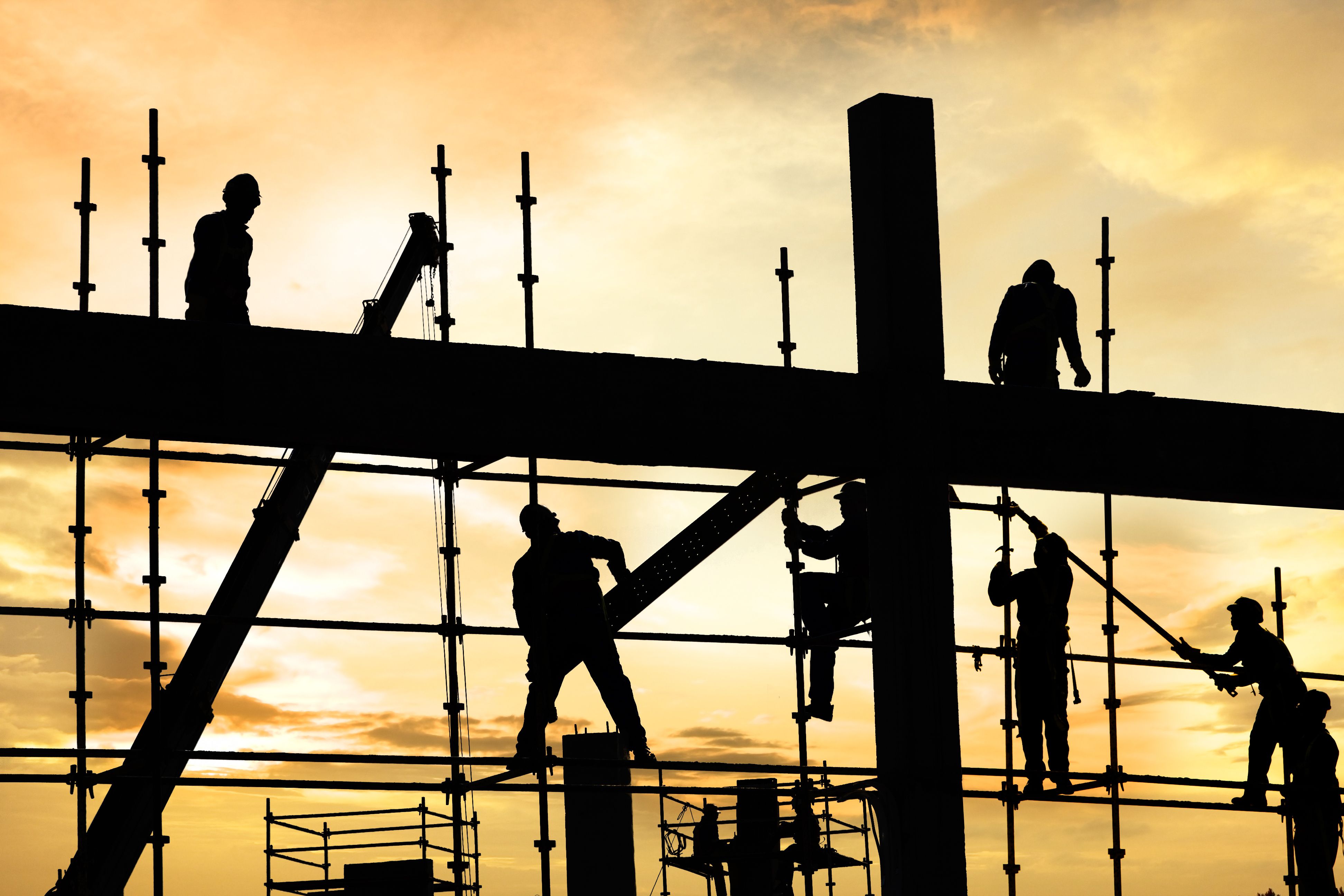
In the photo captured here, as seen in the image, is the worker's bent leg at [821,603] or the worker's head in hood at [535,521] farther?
the worker's bent leg at [821,603]

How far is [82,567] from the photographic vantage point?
35.0ft

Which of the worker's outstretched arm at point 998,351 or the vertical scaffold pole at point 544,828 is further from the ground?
the worker's outstretched arm at point 998,351

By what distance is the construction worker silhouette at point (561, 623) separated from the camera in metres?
11.4

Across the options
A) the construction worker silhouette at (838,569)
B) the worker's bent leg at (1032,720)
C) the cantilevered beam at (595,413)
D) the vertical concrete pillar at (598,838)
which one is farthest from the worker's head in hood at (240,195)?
the vertical concrete pillar at (598,838)

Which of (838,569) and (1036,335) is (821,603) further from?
(1036,335)

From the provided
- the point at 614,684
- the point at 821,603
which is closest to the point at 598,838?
the point at 821,603

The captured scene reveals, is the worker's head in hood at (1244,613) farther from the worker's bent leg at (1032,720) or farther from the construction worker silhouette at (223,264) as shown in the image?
the construction worker silhouette at (223,264)

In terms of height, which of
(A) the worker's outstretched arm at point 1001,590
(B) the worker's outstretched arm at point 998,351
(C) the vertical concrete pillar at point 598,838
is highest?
(B) the worker's outstretched arm at point 998,351

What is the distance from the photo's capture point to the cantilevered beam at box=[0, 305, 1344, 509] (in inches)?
382

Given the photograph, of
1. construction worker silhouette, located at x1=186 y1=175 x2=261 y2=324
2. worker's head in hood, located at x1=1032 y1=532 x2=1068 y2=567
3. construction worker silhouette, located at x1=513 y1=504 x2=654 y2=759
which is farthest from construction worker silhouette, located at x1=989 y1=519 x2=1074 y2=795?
construction worker silhouette, located at x1=186 y1=175 x2=261 y2=324

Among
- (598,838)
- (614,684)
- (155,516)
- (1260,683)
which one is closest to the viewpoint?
(155,516)

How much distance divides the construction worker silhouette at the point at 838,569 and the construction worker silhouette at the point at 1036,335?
1589mm

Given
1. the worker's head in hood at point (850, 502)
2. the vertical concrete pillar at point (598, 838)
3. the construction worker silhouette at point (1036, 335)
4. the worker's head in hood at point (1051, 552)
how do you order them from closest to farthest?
the worker's head in hood at point (1051, 552)
the construction worker silhouette at point (1036, 335)
the worker's head in hood at point (850, 502)
the vertical concrete pillar at point (598, 838)

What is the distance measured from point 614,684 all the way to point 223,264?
395 cm
